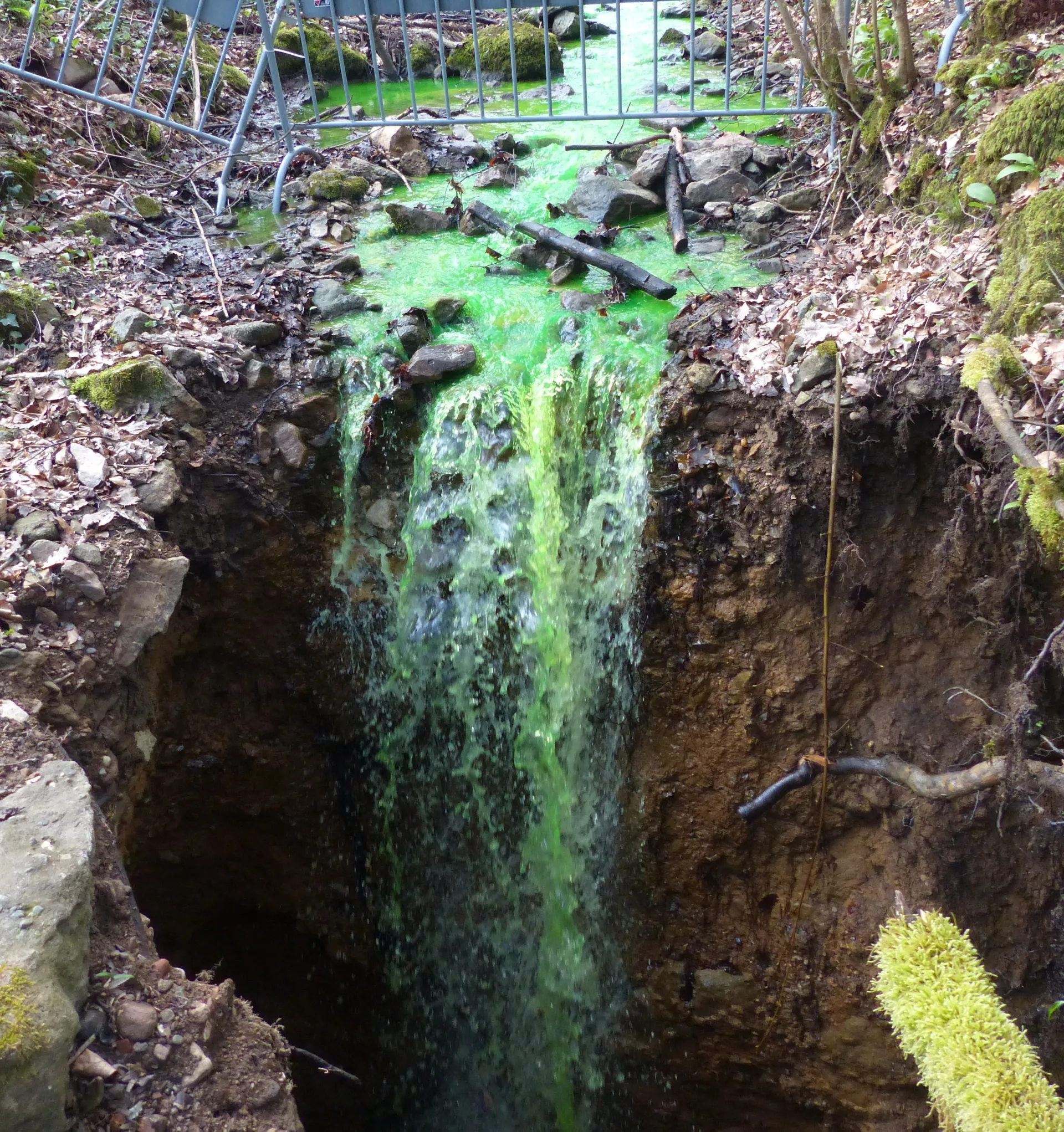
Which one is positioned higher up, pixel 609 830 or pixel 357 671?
pixel 357 671

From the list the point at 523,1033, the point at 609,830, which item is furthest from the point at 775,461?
the point at 523,1033

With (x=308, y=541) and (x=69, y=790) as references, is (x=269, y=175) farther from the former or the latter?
(x=69, y=790)

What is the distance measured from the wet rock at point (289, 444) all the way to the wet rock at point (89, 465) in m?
0.78

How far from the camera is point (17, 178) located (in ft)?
17.6

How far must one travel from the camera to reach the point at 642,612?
418cm

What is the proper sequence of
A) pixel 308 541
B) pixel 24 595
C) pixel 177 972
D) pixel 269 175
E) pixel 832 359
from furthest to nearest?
pixel 269 175 → pixel 308 541 → pixel 832 359 → pixel 24 595 → pixel 177 972

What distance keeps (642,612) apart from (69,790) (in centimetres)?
247

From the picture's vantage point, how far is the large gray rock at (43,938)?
1.99 metres

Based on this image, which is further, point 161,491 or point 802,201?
point 802,201

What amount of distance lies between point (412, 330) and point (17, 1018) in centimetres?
344

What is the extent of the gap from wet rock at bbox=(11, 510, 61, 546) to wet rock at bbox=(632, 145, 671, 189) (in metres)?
4.02

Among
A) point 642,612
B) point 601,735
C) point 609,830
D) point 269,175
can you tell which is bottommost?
point 609,830

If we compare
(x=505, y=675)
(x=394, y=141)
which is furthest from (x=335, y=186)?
(x=505, y=675)

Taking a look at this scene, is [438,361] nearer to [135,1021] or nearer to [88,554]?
[88,554]
